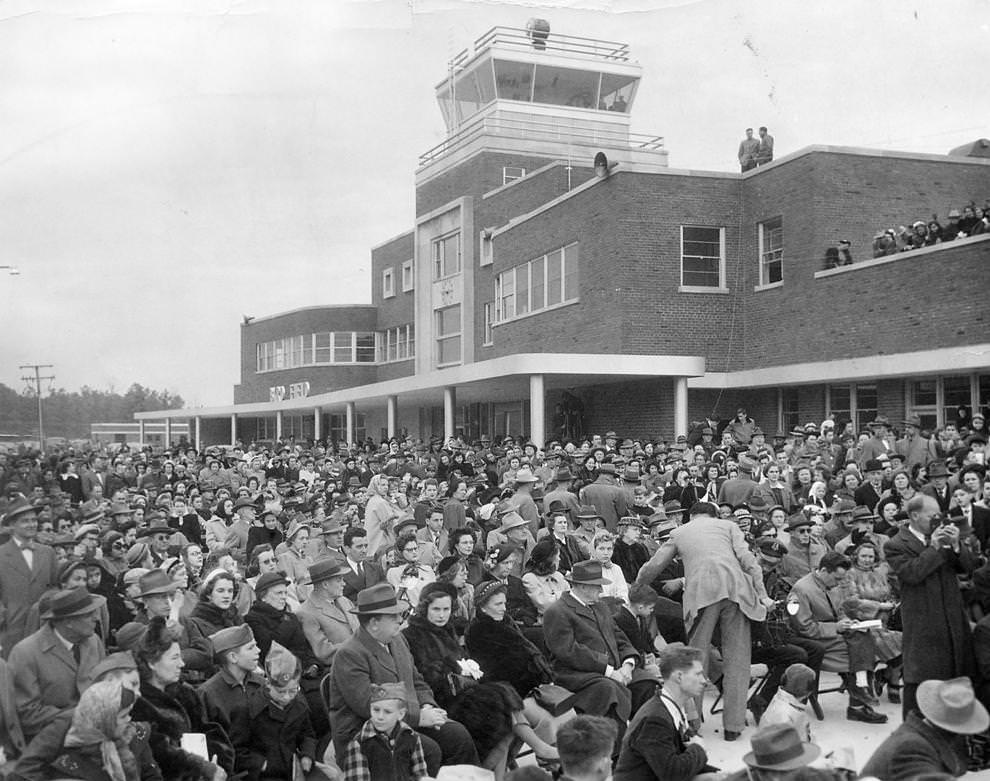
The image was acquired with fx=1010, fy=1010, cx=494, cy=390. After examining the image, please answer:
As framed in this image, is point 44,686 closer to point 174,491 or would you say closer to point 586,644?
point 586,644

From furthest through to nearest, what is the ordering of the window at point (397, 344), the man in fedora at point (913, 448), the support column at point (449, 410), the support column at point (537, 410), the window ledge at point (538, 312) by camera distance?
the window at point (397, 344) < the window ledge at point (538, 312) < the support column at point (449, 410) < the support column at point (537, 410) < the man in fedora at point (913, 448)

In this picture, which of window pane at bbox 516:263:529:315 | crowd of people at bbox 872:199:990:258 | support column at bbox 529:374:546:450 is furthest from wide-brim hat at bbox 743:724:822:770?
window pane at bbox 516:263:529:315

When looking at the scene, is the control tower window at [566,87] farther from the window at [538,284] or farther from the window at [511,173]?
the window at [538,284]

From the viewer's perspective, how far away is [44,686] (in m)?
5.41

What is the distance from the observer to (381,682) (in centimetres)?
573

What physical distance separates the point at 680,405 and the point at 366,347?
98.8ft

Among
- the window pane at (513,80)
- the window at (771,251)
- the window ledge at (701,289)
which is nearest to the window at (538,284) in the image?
the window ledge at (701,289)

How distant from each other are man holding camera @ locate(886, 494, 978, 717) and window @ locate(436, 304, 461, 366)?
112ft

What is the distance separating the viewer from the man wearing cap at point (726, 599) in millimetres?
7559

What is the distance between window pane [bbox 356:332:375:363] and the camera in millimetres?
51312

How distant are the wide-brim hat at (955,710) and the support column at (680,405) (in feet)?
60.9

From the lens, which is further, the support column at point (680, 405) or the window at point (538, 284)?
the window at point (538, 284)

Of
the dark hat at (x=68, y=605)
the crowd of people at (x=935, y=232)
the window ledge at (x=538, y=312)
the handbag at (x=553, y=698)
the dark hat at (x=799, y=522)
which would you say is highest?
the crowd of people at (x=935, y=232)

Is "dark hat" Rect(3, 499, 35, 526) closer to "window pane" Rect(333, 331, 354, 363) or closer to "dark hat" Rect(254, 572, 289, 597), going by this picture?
"dark hat" Rect(254, 572, 289, 597)
